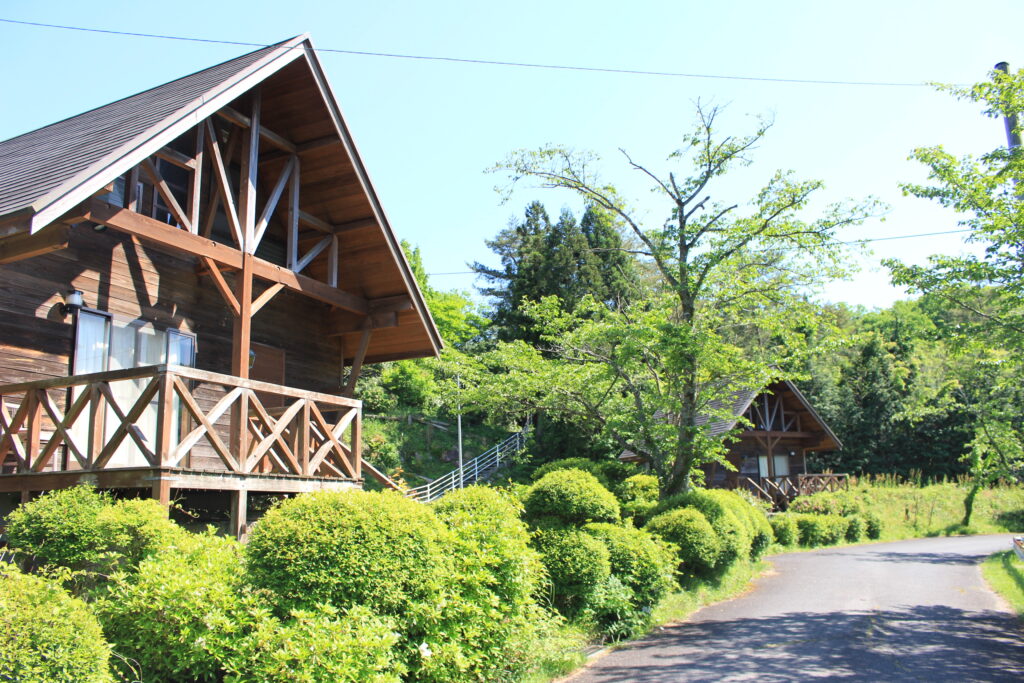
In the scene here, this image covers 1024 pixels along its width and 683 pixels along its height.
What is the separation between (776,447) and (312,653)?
110ft

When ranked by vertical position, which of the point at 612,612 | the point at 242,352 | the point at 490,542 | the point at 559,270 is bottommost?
the point at 612,612

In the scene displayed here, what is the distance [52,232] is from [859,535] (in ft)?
88.2

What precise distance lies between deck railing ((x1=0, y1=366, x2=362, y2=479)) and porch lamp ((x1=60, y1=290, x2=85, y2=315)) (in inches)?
39.2

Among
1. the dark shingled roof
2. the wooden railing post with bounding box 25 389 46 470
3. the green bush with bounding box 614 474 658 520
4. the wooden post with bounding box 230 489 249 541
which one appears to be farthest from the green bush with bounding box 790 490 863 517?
the wooden railing post with bounding box 25 389 46 470

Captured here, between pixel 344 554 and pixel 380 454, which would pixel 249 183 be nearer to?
pixel 344 554

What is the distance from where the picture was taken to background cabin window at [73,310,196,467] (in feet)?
33.5

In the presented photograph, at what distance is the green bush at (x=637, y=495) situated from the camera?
17.2 metres

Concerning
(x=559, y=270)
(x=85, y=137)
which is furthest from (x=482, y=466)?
(x=85, y=137)

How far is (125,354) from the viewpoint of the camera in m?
10.7

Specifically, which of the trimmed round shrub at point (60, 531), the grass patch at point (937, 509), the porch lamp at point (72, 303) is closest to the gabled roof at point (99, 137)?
the porch lamp at point (72, 303)

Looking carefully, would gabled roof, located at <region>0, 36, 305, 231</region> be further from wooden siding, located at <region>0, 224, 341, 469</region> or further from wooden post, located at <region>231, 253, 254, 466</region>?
wooden post, located at <region>231, 253, 254, 466</region>

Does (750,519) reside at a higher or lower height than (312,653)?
lower

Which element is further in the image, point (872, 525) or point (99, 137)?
point (872, 525)

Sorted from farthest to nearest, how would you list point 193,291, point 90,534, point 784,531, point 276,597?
point 784,531 → point 193,291 → point 90,534 → point 276,597
